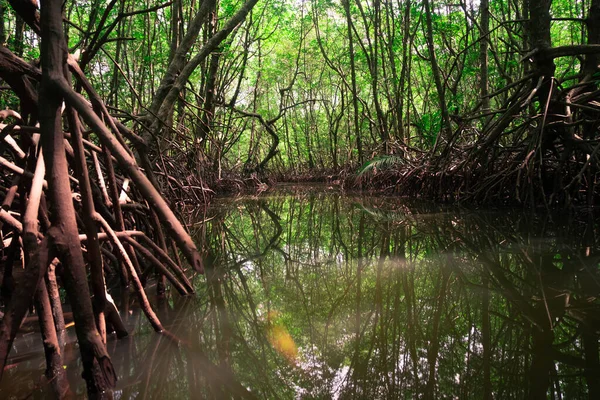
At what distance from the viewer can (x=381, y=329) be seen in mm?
1328

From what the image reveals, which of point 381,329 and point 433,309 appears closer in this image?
point 381,329

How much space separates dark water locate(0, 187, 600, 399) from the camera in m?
0.99

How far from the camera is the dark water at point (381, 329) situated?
3.24ft

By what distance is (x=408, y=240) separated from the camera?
2762 millimetres

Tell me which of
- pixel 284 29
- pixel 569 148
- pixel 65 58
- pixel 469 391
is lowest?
pixel 469 391

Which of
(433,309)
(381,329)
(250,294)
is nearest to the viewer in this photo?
(381,329)

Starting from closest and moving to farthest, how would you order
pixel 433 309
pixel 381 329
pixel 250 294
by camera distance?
pixel 381 329 → pixel 433 309 → pixel 250 294

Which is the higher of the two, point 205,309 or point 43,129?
point 43,129

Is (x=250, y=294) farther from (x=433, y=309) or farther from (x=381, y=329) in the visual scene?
(x=433, y=309)

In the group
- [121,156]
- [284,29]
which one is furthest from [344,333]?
[284,29]

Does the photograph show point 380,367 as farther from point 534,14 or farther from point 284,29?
point 284,29

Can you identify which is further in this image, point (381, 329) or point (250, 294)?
point (250, 294)

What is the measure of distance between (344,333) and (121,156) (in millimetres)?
934

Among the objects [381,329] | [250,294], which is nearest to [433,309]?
[381,329]
